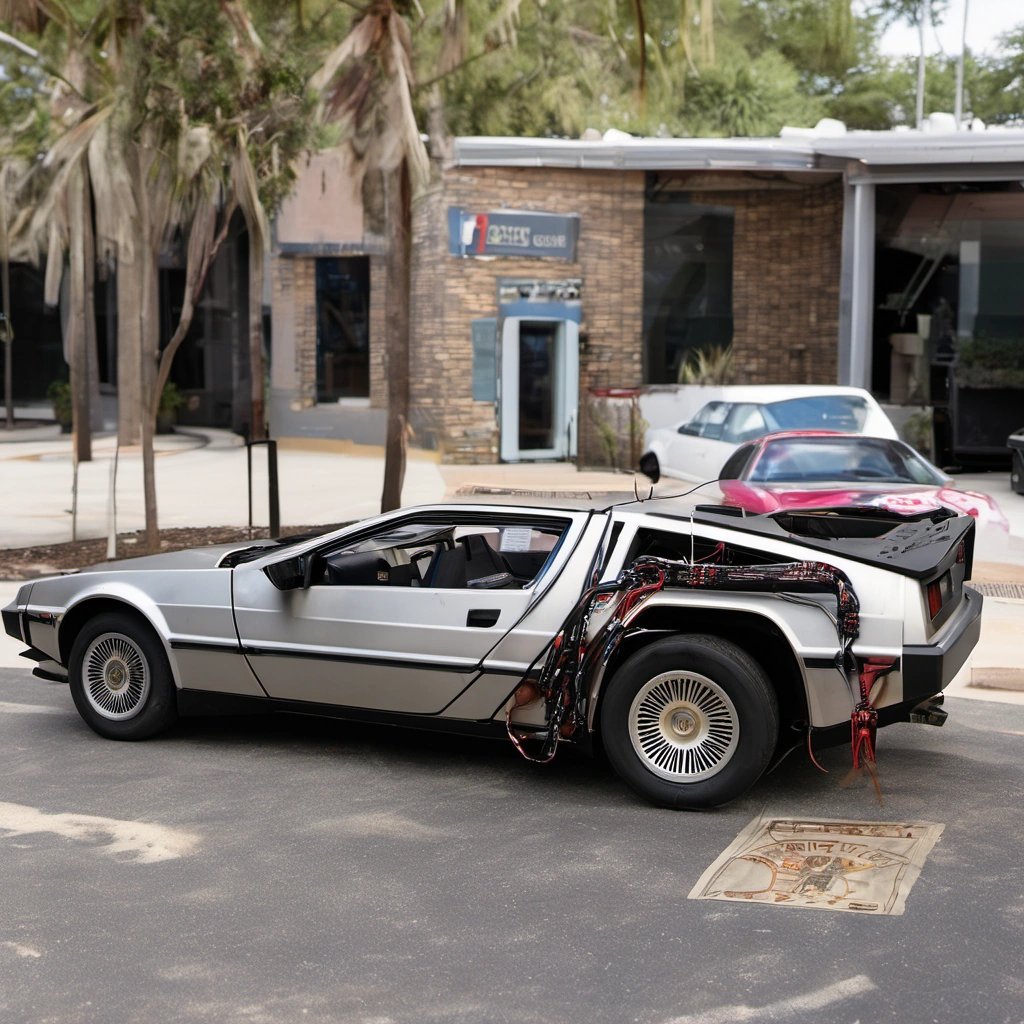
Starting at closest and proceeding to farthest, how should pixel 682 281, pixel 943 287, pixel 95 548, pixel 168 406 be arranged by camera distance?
pixel 95 548
pixel 943 287
pixel 682 281
pixel 168 406

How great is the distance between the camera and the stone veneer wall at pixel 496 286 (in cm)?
2342

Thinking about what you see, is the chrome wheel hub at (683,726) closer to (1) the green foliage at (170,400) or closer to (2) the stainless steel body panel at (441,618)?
(2) the stainless steel body panel at (441,618)

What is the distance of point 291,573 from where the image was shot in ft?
23.1

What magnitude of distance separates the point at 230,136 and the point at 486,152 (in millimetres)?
9666

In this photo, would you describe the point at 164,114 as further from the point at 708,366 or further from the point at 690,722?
the point at 708,366

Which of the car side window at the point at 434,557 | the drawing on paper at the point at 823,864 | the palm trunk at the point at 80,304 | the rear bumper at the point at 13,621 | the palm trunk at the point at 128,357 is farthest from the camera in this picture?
the palm trunk at the point at 128,357

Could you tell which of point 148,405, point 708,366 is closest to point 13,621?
point 148,405

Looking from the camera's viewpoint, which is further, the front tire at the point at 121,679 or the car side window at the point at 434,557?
the front tire at the point at 121,679

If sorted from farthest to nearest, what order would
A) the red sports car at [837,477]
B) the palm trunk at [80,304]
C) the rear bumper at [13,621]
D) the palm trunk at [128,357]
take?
1. the palm trunk at [128,357]
2. the palm trunk at [80,304]
3. the red sports car at [837,477]
4. the rear bumper at [13,621]

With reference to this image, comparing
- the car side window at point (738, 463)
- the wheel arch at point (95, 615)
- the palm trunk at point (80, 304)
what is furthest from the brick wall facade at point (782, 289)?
the wheel arch at point (95, 615)

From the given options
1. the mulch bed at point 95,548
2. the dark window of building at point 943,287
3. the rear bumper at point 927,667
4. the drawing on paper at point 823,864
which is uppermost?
the dark window of building at point 943,287

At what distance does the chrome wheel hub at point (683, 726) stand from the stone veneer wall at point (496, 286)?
17.4m

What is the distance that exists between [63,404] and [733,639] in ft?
88.9

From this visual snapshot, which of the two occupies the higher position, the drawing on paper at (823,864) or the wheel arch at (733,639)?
the wheel arch at (733,639)
